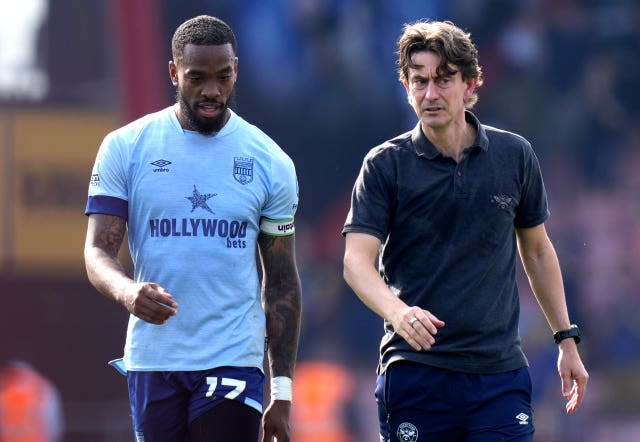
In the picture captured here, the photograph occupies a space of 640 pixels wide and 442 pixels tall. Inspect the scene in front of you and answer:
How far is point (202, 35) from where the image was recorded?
15.4 ft

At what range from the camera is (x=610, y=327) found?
1759 cm

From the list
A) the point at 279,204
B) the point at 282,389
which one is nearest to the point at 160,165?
the point at 279,204

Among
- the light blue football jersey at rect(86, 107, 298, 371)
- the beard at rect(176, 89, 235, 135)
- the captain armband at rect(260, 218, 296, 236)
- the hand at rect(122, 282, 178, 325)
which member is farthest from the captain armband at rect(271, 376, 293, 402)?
the beard at rect(176, 89, 235, 135)

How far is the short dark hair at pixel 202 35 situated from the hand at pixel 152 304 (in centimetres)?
96

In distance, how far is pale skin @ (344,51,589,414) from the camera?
441 centimetres

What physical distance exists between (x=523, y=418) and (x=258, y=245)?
114 cm

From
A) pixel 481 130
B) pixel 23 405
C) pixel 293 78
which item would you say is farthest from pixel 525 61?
pixel 481 130

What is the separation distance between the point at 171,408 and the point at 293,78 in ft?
43.5

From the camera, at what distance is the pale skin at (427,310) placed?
174 inches

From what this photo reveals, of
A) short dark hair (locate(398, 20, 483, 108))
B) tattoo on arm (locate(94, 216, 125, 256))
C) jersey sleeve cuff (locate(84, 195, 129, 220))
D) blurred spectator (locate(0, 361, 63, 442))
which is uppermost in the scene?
short dark hair (locate(398, 20, 483, 108))

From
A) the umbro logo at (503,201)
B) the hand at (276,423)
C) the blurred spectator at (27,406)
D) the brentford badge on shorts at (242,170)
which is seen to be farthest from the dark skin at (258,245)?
the blurred spectator at (27,406)

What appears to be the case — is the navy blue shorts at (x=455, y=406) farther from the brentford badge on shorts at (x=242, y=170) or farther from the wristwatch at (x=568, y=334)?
the brentford badge on shorts at (x=242, y=170)

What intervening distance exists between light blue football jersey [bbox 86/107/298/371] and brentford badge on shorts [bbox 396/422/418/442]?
1.83 feet

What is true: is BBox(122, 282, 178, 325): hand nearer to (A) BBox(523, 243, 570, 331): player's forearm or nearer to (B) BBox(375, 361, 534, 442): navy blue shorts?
(B) BBox(375, 361, 534, 442): navy blue shorts
